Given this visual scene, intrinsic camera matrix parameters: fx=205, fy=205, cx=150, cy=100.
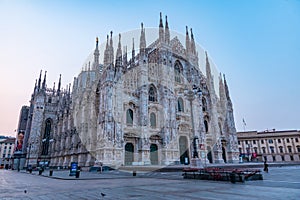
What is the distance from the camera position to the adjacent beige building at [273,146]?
57.4 m

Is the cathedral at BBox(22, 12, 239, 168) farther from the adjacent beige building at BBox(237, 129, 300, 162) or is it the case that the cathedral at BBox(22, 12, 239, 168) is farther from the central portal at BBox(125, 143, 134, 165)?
the adjacent beige building at BBox(237, 129, 300, 162)

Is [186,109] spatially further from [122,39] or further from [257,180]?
[257,180]

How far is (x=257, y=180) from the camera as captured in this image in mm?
11164

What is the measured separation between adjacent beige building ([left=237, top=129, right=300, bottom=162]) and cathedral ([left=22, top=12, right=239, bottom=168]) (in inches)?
999

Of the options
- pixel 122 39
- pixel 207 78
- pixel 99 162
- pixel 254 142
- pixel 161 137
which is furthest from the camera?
pixel 254 142

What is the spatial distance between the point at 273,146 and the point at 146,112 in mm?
48114

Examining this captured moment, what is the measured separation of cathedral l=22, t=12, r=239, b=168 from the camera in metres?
28.1

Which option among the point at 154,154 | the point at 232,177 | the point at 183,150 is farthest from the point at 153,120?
the point at 232,177

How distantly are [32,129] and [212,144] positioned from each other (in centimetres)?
4119

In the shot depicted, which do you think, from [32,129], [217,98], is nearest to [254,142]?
[217,98]

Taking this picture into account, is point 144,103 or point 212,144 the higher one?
point 144,103

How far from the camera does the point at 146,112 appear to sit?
30469 millimetres

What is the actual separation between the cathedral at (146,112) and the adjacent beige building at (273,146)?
25.4m

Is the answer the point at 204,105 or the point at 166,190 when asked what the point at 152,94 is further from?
the point at 166,190
